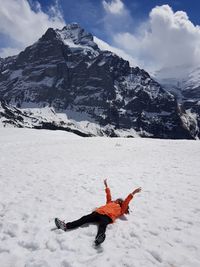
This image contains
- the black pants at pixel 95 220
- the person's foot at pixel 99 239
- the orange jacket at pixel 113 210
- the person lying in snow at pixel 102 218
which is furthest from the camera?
the orange jacket at pixel 113 210

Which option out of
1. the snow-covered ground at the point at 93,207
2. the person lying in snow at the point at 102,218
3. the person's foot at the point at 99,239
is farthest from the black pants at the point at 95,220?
the person's foot at the point at 99,239

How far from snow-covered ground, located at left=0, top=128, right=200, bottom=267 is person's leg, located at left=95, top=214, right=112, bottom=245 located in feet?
0.78

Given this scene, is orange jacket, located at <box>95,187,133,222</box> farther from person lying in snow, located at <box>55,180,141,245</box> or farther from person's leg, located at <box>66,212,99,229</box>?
person's leg, located at <box>66,212,99,229</box>

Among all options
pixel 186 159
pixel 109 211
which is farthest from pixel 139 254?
pixel 186 159

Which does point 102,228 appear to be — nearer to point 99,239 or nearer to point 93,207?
point 99,239

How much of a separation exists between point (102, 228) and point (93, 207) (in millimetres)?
3308

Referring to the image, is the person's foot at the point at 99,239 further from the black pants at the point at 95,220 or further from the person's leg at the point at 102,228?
the black pants at the point at 95,220

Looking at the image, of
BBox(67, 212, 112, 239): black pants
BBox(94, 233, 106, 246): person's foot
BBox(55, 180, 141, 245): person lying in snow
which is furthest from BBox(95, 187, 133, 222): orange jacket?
BBox(94, 233, 106, 246): person's foot

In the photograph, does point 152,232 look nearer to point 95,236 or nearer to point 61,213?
point 95,236

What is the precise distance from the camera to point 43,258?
9500 millimetres

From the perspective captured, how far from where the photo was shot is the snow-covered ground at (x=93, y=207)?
971 centimetres

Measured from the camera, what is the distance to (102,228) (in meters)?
11.1

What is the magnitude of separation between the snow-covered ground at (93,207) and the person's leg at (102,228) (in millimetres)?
239

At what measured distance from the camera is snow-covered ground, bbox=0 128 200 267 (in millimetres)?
9711
